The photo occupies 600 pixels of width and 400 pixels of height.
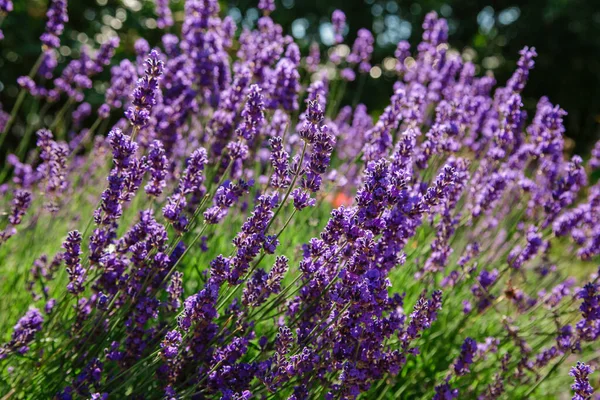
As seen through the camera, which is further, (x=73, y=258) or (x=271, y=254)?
(x=271, y=254)

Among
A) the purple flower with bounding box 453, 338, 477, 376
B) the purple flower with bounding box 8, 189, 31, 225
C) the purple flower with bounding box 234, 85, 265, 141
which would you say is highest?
the purple flower with bounding box 234, 85, 265, 141

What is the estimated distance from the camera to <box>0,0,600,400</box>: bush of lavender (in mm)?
1926

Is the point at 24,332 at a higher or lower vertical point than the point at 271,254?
lower

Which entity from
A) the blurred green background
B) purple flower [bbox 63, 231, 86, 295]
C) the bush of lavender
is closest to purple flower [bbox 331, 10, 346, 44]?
the bush of lavender

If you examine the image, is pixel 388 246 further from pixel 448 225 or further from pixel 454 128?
pixel 454 128

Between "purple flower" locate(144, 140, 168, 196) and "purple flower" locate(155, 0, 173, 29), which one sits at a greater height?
"purple flower" locate(155, 0, 173, 29)

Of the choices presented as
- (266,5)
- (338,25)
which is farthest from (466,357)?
(338,25)

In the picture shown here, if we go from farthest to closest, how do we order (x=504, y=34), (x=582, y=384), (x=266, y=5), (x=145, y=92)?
1. (x=504, y=34)
2. (x=266, y=5)
3. (x=145, y=92)
4. (x=582, y=384)

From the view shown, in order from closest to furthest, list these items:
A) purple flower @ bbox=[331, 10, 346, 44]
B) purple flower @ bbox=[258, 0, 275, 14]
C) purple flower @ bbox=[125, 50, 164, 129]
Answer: purple flower @ bbox=[125, 50, 164, 129]
purple flower @ bbox=[258, 0, 275, 14]
purple flower @ bbox=[331, 10, 346, 44]

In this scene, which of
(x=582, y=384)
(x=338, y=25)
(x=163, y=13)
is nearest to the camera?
(x=582, y=384)

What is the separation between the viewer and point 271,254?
235 cm

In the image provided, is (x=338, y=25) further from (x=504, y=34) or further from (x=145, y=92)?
(x=504, y=34)

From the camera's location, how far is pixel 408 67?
4.25m

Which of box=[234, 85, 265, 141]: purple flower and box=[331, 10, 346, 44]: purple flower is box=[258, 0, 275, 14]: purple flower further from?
box=[234, 85, 265, 141]: purple flower
